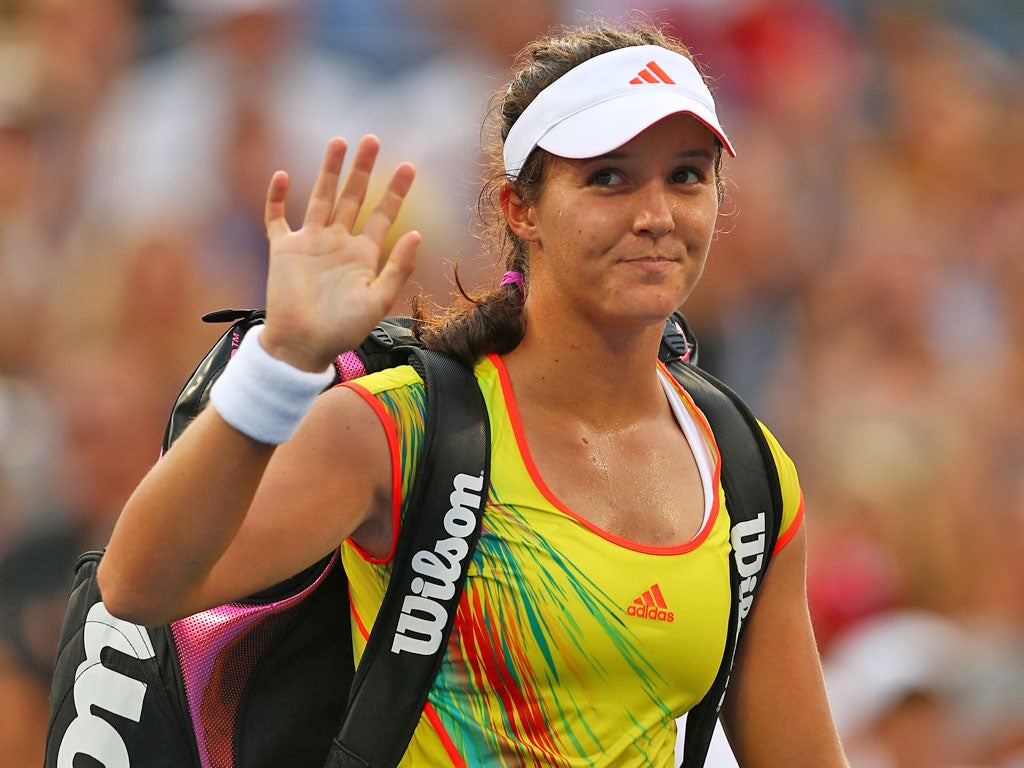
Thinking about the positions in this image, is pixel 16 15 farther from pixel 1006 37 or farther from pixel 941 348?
pixel 1006 37

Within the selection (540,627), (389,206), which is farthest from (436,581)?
(389,206)

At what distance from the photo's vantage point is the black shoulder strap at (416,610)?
2.49 m

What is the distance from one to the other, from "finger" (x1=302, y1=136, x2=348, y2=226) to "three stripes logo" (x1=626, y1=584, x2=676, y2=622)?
0.83m

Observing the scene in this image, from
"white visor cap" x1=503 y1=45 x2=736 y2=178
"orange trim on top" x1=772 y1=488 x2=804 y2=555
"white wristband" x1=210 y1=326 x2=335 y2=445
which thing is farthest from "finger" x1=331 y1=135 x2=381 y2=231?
"orange trim on top" x1=772 y1=488 x2=804 y2=555

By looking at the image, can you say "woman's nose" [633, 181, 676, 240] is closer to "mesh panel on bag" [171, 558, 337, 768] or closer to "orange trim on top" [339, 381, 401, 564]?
"orange trim on top" [339, 381, 401, 564]

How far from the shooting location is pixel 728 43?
7359mm

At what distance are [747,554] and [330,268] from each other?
0.99m

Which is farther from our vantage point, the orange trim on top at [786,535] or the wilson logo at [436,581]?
the orange trim on top at [786,535]

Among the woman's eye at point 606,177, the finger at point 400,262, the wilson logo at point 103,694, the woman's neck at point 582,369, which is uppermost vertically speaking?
the woman's eye at point 606,177

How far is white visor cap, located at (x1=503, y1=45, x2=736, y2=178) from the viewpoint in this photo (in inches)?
102

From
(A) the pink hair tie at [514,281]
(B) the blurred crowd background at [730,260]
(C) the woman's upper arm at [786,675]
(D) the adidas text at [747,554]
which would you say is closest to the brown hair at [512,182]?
(A) the pink hair tie at [514,281]

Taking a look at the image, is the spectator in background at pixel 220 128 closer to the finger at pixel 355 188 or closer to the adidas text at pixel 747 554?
the adidas text at pixel 747 554

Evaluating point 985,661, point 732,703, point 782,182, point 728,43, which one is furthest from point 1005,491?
point 732,703

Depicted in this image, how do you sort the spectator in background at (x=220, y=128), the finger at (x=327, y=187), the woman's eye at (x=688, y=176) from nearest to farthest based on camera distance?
the finger at (x=327, y=187)
the woman's eye at (x=688, y=176)
the spectator in background at (x=220, y=128)
